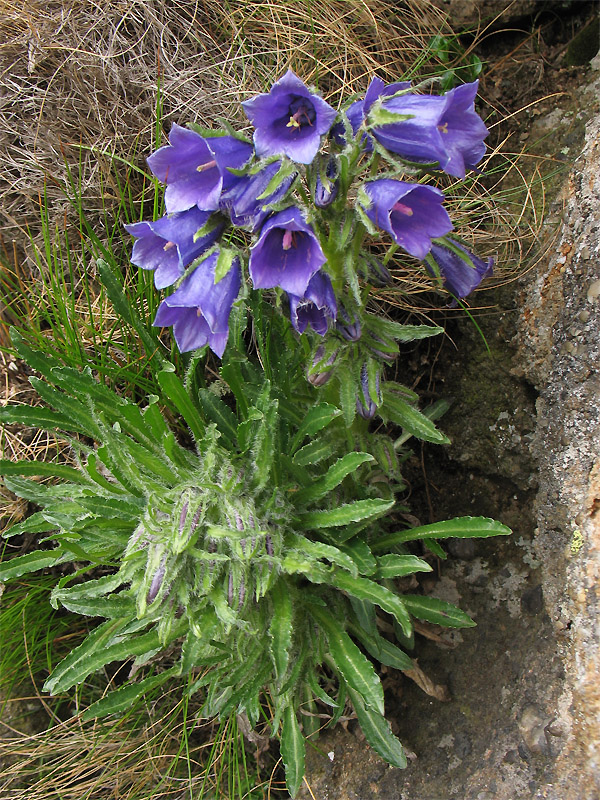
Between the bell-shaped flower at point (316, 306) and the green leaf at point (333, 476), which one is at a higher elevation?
the bell-shaped flower at point (316, 306)

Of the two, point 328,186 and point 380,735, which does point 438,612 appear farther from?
point 328,186

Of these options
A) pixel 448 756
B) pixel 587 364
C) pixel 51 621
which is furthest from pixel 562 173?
pixel 51 621

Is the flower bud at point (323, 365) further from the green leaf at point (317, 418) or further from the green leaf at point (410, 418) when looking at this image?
the green leaf at point (410, 418)

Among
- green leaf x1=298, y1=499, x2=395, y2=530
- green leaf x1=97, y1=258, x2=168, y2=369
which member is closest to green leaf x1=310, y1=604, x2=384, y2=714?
green leaf x1=298, y1=499, x2=395, y2=530

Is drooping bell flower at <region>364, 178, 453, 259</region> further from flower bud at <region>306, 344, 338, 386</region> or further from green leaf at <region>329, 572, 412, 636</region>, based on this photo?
green leaf at <region>329, 572, 412, 636</region>

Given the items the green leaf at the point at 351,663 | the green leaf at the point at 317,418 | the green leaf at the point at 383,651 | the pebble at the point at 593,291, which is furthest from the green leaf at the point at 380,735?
the pebble at the point at 593,291

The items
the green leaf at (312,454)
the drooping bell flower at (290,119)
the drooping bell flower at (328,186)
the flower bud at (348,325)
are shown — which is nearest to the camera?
the drooping bell flower at (290,119)
